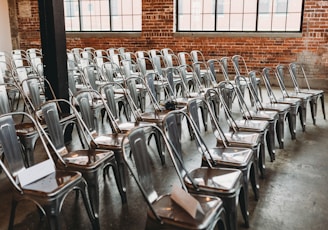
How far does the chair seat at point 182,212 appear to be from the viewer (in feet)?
6.28

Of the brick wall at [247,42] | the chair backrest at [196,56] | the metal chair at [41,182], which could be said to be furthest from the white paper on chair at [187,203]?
the brick wall at [247,42]

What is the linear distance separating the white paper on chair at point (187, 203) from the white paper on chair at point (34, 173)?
37.0 inches

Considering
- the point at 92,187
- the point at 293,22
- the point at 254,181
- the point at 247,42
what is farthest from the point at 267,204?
the point at 293,22

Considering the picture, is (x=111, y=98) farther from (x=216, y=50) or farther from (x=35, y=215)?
(x=216, y=50)

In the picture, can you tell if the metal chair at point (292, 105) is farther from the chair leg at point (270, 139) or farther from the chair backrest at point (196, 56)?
the chair backrest at point (196, 56)

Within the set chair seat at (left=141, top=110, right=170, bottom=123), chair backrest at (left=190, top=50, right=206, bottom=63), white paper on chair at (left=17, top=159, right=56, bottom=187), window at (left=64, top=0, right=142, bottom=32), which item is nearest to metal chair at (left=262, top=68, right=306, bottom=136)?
chair seat at (left=141, top=110, right=170, bottom=123)

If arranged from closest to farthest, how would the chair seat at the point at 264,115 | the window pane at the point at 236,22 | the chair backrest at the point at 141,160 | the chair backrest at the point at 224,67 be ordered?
1. the chair backrest at the point at 141,160
2. the chair seat at the point at 264,115
3. the chair backrest at the point at 224,67
4. the window pane at the point at 236,22

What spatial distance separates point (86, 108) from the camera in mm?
3445

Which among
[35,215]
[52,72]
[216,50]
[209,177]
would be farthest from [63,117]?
[216,50]

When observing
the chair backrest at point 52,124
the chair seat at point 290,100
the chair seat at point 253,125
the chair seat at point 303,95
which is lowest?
the chair seat at point 253,125

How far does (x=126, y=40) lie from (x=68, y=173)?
23.6 feet

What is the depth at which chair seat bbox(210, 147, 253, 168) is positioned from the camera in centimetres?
271

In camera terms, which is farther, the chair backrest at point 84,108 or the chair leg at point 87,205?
the chair backrest at point 84,108

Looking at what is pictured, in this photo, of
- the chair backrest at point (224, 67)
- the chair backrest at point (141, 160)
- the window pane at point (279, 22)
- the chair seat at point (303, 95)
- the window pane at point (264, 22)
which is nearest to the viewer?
the chair backrest at point (141, 160)
